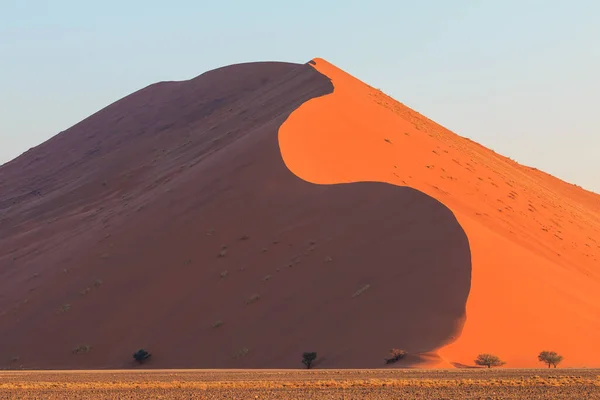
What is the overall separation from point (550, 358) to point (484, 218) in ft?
40.7

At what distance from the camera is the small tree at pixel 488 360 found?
23.8 metres

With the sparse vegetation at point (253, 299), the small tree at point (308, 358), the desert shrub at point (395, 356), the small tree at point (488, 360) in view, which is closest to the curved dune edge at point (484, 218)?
the small tree at point (488, 360)

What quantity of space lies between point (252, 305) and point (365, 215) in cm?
557

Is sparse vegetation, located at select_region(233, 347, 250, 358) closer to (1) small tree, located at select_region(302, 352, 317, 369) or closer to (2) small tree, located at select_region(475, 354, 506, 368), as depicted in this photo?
(1) small tree, located at select_region(302, 352, 317, 369)

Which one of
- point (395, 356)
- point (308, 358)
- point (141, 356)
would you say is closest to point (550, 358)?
point (395, 356)

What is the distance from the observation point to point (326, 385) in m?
18.9

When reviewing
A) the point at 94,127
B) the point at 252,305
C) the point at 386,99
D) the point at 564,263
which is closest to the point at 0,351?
the point at 252,305

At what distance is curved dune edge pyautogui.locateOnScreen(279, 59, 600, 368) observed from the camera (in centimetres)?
2569

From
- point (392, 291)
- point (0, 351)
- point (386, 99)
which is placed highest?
point (386, 99)

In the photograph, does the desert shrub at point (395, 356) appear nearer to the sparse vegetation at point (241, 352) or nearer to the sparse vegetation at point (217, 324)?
the sparse vegetation at point (241, 352)

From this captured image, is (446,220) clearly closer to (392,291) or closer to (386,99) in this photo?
(392,291)

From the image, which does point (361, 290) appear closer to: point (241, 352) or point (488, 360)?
point (241, 352)

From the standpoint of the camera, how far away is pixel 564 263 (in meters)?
35.4

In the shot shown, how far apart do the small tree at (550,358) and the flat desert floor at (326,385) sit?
5.46 ft
